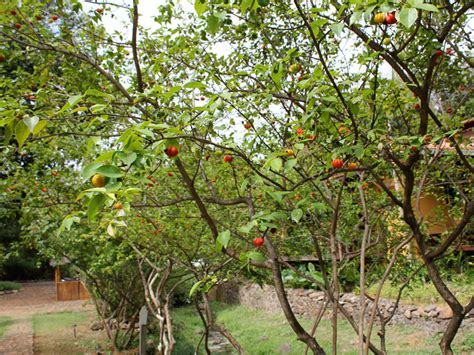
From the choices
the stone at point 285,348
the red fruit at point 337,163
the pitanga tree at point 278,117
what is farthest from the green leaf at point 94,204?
the stone at point 285,348

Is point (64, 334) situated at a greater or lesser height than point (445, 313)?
lesser

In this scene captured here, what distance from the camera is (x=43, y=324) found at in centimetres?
1070

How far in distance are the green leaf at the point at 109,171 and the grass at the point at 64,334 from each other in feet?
26.0

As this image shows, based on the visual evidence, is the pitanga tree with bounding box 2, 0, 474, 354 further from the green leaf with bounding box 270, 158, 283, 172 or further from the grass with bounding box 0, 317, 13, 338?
the grass with bounding box 0, 317, 13, 338

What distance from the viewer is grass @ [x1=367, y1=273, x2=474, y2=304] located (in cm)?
653

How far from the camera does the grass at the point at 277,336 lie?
6.28m

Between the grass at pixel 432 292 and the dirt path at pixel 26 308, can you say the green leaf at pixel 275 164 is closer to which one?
the grass at pixel 432 292

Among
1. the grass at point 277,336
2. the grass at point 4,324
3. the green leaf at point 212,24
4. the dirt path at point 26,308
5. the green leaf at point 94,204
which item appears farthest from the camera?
the grass at point 4,324

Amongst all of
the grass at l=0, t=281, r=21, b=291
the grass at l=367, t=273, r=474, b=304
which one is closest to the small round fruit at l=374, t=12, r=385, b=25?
the grass at l=367, t=273, r=474, b=304

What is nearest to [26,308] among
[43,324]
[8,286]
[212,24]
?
[43,324]

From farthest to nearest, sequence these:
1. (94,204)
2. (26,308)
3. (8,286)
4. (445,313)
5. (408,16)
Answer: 1. (8,286)
2. (26,308)
3. (445,313)
4. (408,16)
5. (94,204)

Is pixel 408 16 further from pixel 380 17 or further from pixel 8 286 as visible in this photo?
pixel 8 286

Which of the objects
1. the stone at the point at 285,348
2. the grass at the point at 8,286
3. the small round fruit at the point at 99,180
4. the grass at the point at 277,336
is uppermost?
the small round fruit at the point at 99,180

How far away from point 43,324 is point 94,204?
1110 centimetres
